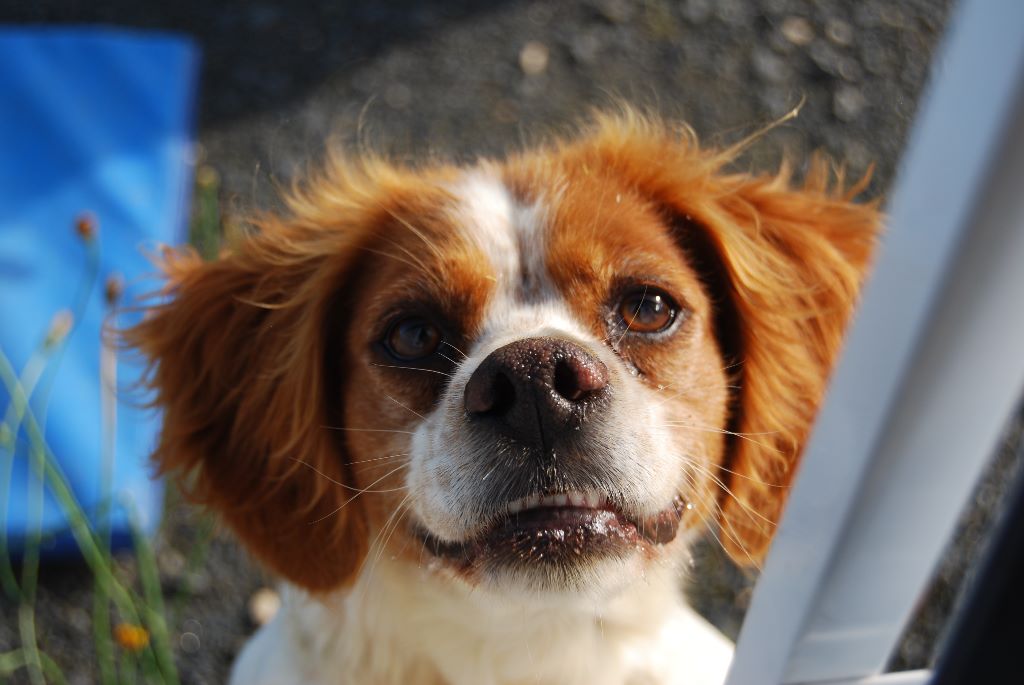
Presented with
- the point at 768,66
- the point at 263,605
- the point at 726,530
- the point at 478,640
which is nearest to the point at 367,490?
the point at 478,640

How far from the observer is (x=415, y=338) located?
5.54ft

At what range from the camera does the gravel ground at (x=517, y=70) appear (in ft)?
12.4

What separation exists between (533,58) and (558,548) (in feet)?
10.2

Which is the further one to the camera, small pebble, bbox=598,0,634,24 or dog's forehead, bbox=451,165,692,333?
small pebble, bbox=598,0,634,24

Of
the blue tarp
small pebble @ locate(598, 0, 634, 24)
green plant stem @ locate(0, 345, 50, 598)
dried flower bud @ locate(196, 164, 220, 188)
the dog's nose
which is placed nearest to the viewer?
the dog's nose

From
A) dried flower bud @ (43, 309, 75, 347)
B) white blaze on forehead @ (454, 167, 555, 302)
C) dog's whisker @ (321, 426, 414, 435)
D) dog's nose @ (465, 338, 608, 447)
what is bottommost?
dried flower bud @ (43, 309, 75, 347)

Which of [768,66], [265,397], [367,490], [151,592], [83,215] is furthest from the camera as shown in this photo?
[768,66]

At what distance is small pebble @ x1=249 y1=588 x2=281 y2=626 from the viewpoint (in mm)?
2811

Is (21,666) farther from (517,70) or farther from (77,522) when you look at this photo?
(517,70)

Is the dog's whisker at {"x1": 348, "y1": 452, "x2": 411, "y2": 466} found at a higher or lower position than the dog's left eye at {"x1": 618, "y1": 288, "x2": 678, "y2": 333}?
lower

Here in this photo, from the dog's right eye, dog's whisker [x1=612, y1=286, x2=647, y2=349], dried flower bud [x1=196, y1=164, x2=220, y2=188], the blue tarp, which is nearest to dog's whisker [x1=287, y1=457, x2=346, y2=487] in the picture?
the dog's right eye

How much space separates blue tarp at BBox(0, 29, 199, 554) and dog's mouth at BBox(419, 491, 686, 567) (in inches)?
54.9

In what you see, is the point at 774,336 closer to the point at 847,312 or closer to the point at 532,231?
the point at 847,312

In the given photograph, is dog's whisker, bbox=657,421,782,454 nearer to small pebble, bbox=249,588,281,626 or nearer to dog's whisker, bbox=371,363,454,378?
dog's whisker, bbox=371,363,454,378
